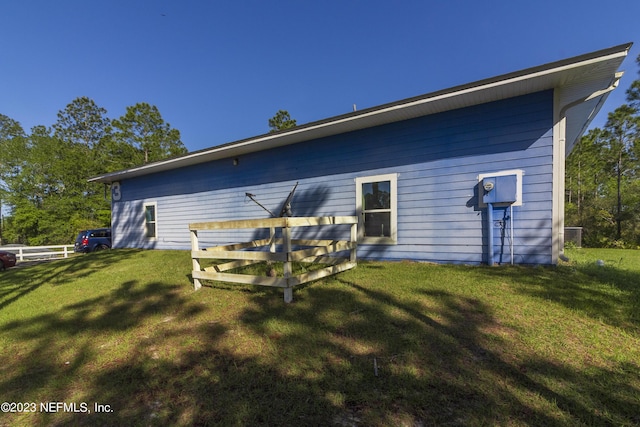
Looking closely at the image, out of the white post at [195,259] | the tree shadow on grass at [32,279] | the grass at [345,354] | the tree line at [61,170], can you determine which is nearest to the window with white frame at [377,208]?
the grass at [345,354]

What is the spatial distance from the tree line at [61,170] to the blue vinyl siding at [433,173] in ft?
75.4

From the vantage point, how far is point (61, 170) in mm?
24125

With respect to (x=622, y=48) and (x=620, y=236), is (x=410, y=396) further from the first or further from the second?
(x=620, y=236)

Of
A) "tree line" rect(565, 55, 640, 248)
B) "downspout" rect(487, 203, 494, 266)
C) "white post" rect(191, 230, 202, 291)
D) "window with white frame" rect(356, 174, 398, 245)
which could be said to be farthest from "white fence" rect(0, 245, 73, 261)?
"tree line" rect(565, 55, 640, 248)

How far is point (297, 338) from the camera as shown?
8.77 ft

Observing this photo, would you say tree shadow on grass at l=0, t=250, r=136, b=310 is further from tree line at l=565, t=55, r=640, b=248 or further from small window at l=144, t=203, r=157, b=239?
tree line at l=565, t=55, r=640, b=248

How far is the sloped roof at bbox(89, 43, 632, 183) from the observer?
3.96 m

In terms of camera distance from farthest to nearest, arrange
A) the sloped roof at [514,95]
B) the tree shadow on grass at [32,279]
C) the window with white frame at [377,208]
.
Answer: the window with white frame at [377,208]
the tree shadow on grass at [32,279]
the sloped roof at [514,95]

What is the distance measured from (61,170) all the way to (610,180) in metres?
43.4

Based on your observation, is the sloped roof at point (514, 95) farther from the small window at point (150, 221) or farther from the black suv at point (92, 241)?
the black suv at point (92, 241)

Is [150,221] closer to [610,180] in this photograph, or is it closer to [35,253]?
[35,253]

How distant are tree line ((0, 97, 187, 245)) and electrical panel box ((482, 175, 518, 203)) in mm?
28060

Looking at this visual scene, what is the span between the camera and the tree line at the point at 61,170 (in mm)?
24188

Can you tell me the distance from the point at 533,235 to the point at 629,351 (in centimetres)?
300
